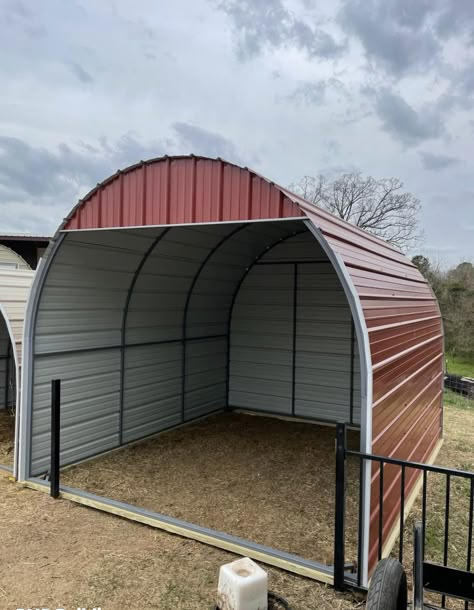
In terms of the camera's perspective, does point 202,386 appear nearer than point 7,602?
No

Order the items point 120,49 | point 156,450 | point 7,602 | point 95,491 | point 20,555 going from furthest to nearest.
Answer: point 120,49
point 156,450
point 95,491
point 20,555
point 7,602

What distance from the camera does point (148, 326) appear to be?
23.4 feet

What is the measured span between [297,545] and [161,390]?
378cm

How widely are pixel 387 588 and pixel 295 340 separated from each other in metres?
6.30

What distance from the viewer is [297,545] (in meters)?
4.29

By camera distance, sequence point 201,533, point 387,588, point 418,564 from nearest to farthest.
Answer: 1. point 418,564
2. point 387,588
3. point 201,533

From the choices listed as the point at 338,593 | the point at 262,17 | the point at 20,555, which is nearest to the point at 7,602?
the point at 20,555

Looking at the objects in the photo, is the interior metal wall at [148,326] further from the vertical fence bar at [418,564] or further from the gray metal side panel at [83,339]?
the vertical fence bar at [418,564]

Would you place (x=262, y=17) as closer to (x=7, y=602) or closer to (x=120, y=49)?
(x=120, y=49)

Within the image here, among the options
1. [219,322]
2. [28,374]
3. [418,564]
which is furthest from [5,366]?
[418,564]

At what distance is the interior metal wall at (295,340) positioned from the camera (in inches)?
333

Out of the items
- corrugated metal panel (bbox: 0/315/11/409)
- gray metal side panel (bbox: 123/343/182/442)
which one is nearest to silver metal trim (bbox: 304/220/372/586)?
gray metal side panel (bbox: 123/343/182/442)

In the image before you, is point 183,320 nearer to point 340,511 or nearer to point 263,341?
point 263,341

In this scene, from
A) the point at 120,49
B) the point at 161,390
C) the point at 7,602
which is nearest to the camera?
the point at 7,602
